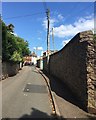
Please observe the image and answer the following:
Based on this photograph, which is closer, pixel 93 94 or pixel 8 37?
pixel 93 94

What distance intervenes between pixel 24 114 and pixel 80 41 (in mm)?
4374

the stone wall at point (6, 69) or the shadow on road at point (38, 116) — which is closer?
the shadow on road at point (38, 116)

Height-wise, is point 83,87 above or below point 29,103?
above

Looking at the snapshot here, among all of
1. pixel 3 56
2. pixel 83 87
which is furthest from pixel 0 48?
pixel 83 87

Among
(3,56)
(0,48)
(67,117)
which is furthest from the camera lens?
(3,56)

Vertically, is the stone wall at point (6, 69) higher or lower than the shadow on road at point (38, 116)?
higher

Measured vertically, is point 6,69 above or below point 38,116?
above

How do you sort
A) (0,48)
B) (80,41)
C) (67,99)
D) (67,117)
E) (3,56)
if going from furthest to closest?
1. (3,56)
2. (0,48)
3. (67,99)
4. (80,41)
5. (67,117)

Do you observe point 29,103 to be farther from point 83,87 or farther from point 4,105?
point 83,87

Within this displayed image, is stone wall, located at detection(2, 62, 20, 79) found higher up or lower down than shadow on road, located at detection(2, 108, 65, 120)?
higher up

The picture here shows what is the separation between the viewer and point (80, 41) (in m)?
11.7

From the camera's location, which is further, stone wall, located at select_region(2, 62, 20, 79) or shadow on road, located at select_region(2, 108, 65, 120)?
stone wall, located at select_region(2, 62, 20, 79)

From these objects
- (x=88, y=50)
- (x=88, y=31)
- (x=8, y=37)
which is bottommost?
(x=88, y=50)

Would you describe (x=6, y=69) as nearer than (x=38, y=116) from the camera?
No
